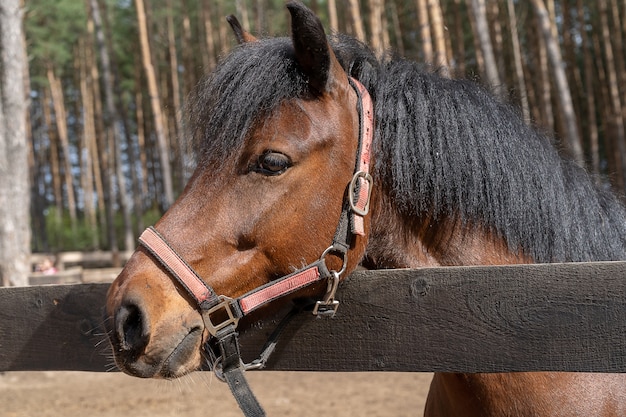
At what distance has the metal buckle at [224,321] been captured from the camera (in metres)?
1.90

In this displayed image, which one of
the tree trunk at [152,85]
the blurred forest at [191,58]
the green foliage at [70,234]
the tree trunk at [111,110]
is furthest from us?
the green foliage at [70,234]

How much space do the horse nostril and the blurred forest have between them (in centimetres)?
1024

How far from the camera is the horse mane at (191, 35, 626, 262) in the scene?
209 cm

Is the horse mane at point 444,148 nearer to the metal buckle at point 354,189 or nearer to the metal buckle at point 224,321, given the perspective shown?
the metal buckle at point 354,189

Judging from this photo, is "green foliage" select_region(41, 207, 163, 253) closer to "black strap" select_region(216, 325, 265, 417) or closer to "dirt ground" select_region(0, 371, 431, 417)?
"dirt ground" select_region(0, 371, 431, 417)

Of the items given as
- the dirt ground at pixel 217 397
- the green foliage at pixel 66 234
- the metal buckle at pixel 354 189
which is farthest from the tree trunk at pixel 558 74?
the green foliage at pixel 66 234

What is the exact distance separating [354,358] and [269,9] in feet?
89.8

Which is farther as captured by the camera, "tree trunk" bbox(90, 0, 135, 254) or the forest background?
"tree trunk" bbox(90, 0, 135, 254)

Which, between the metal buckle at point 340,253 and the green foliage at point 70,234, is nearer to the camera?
the metal buckle at point 340,253

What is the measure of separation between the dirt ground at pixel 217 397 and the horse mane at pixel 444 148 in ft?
16.3

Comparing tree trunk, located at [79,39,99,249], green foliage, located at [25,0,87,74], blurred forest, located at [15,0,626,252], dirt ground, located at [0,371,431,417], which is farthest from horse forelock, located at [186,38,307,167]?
tree trunk, located at [79,39,99,249]

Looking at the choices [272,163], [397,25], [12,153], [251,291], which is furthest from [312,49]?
[397,25]

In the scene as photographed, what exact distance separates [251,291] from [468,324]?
2.24ft

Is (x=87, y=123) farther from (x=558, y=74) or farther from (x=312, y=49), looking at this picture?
(x=312, y=49)
